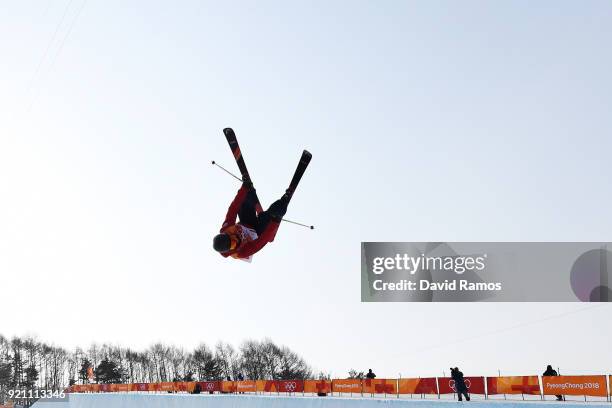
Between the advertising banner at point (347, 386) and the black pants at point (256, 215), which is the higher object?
the black pants at point (256, 215)

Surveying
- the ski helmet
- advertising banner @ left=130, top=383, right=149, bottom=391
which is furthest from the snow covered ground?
the ski helmet

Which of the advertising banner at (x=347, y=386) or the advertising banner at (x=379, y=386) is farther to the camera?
the advertising banner at (x=347, y=386)

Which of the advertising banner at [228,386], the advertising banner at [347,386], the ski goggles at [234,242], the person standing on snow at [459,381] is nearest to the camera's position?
the ski goggles at [234,242]

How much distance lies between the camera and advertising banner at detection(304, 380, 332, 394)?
3788 cm

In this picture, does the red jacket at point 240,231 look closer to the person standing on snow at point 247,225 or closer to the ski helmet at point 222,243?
the person standing on snow at point 247,225

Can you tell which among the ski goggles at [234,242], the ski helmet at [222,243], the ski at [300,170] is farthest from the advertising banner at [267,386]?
the ski helmet at [222,243]

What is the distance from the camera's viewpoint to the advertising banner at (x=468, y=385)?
1150 inches

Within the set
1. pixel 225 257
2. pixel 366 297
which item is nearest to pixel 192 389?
pixel 366 297

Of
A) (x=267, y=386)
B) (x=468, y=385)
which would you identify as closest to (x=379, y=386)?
(x=468, y=385)

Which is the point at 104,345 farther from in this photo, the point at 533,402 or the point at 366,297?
the point at 533,402

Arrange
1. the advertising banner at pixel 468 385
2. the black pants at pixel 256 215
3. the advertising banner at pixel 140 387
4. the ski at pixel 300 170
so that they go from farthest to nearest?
the advertising banner at pixel 140 387
the advertising banner at pixel 468 385
the ski at pixel 300 170
the black pants at pixel 256 215

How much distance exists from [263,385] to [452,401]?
19.2 meters

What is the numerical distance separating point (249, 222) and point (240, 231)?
1.72 ft

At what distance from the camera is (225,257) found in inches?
Result: 523
